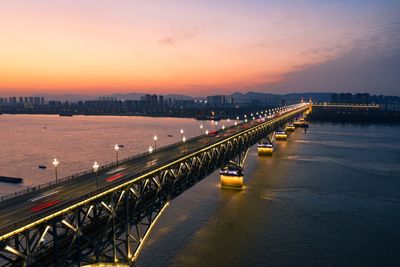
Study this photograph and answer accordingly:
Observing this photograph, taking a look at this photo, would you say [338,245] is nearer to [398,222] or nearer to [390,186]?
[398,222]

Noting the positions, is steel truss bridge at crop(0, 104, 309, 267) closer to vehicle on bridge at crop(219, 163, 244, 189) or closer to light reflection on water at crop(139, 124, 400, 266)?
light reflection on water at crop(139, 124, 400, 266)

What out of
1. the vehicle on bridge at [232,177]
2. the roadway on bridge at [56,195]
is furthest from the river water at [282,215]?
the roadway on bridge at [56,195]

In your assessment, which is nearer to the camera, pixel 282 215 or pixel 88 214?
pixel 88 214

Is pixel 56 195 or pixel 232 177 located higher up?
pixel 56 195

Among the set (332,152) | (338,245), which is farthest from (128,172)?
(332,152)

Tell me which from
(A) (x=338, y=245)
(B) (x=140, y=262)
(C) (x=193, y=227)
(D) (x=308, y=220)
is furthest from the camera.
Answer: (D) (x=308, y=220)

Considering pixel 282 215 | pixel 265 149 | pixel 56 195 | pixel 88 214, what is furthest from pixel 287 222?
pixel 265 149

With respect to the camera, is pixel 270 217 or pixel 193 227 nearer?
pixel 193 227

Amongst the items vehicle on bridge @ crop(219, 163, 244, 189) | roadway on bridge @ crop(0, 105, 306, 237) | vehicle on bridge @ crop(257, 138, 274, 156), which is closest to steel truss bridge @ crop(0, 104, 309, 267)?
roadway on bridge @ crop(0, 105, 306, 237)

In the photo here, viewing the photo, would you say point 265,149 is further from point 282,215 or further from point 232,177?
point 282,215

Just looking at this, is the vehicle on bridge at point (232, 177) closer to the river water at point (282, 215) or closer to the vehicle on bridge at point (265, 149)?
the river water at point (282, 215)

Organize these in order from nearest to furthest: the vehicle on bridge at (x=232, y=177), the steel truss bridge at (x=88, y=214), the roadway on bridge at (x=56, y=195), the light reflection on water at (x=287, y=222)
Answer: the steel truss bridge at (x=88, y=214) → the roadway on bridge at (x=56, y=195) → the light reflection on water at (x=287, y=222) → the vehicle on bridge at (x=232, y=177)
